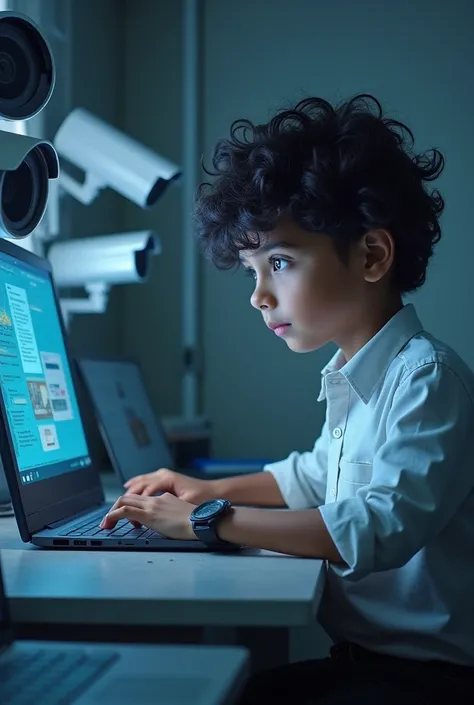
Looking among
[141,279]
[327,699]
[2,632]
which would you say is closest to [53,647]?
[2,632]

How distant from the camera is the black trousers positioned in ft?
3.14

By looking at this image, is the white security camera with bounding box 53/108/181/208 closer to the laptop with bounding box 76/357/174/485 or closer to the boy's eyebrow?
the laptop with bounding box 76/357/174/485

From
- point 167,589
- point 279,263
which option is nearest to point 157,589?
point 167,589

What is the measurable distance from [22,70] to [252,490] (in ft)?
2.40

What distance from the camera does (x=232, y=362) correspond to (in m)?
2.56

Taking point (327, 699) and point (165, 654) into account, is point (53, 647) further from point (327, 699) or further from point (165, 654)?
point (327, 699)

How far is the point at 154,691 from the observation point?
659mm

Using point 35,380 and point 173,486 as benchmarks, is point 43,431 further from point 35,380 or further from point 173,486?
point 173,486

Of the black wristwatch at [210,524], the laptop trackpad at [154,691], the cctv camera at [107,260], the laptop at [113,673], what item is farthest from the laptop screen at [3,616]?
the cctv camera at [107,260]

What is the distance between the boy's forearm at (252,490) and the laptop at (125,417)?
0.28 meters

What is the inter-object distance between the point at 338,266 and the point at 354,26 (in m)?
1.59

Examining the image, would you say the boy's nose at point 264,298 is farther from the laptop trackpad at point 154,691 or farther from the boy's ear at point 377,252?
the laptop trackpad at point 154,691

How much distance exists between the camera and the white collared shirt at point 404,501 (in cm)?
91

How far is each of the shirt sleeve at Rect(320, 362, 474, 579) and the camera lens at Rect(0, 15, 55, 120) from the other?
67 cm
